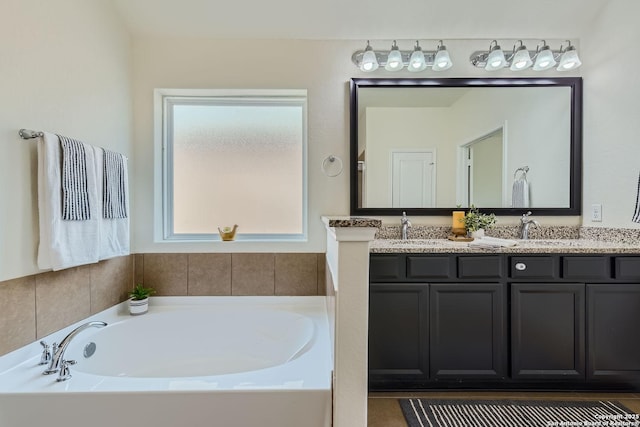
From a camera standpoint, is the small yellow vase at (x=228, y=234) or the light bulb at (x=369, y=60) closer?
the light bulb at (x=369, y=60)

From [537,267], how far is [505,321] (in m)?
0.37

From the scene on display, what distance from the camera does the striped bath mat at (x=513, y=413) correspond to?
1.57 metres

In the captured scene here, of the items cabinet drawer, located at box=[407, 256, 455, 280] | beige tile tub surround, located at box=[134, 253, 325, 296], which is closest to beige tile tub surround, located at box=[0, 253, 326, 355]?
beige tile tub surround, located at box=[134, 253, 325, 296]

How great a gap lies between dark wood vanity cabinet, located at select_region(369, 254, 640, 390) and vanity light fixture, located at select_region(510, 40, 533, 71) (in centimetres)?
135

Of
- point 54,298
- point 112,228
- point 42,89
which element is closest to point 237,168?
point 112,228

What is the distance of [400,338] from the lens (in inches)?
70.7

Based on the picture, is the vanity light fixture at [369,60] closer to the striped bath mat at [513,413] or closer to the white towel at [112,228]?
the white towel at [112,228]

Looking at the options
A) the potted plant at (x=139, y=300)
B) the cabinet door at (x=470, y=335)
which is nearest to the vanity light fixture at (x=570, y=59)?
the cabinet door at (x=470, y=335)

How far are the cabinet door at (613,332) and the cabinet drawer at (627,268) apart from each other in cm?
5

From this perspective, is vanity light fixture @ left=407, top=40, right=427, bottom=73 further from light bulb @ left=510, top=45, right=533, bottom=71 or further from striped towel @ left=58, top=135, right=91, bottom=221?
striped towel @ left=58, top=135, right=91, bottom=221

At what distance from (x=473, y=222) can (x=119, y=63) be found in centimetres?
272

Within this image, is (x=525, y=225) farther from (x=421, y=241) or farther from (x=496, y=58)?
(x=496, y=58)

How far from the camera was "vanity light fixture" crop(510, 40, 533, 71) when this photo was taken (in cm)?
211

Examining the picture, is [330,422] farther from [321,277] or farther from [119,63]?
[119,63]
